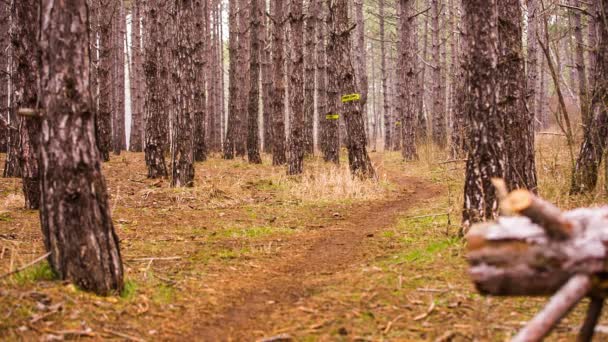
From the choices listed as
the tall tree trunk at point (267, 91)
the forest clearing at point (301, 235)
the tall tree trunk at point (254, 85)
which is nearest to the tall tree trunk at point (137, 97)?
the tall tree trunk at point (267, 91)

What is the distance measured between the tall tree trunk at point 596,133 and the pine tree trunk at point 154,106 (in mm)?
8876

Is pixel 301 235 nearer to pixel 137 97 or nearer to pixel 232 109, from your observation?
pixel 232 109

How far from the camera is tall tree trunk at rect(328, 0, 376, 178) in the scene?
11.4 m

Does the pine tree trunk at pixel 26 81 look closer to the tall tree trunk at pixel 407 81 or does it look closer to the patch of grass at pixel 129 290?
the patch of grass at pixel 129 290

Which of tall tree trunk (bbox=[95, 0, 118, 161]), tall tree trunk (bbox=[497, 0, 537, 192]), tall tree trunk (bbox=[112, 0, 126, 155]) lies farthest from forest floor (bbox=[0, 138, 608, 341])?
tall tree trunk (bbox=[112, 0, 126, 155])

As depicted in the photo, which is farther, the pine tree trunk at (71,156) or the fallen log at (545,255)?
the pine tree trunk at (71,156)

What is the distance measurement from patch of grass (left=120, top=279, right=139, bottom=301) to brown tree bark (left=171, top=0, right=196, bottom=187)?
6206mm

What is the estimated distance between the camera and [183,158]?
1066 cm

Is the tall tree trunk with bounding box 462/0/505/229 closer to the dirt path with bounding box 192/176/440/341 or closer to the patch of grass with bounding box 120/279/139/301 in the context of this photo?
the dirt path with bounding box 192/176/440/341

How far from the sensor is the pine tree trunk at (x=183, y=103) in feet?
34.8

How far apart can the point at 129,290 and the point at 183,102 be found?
699cm

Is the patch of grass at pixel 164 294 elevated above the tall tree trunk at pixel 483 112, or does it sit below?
below

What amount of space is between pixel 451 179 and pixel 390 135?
18093 mm

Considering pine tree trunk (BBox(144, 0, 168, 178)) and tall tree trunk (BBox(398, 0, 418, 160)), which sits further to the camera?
tall tree trunk (BBox(398, 0, 418, 160))
